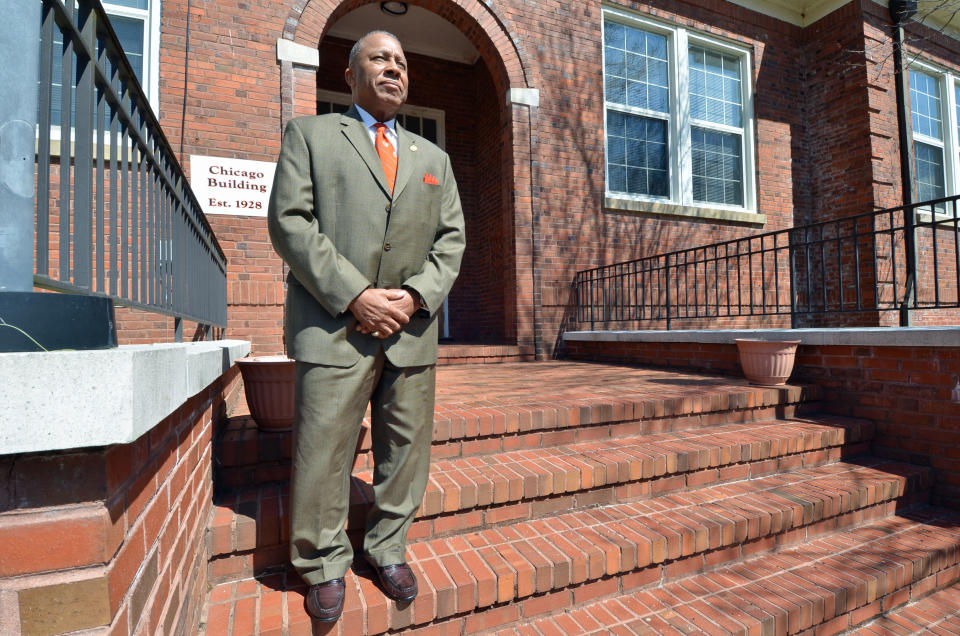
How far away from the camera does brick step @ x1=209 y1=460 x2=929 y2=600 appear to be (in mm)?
1863

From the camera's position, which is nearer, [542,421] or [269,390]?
[269,390]

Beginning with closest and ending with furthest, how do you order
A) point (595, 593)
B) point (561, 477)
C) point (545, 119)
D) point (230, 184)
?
point (595, 593) < point (561, 477) < point (230, 184) < point (545, 119)

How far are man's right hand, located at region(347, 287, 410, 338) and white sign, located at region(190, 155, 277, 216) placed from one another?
3.91 metres

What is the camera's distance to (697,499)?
2.54m

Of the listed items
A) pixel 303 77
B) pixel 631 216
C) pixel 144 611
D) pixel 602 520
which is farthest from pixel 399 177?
pixel 631 216

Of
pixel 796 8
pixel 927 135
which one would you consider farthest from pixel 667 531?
pixel 927 135

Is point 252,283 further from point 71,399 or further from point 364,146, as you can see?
point 71,399

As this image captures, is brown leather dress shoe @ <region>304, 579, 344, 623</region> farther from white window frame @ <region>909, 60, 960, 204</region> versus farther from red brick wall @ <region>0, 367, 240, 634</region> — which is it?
white window frame @ <region>909, 60, 960, 204</region>

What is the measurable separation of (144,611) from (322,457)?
1.99ft

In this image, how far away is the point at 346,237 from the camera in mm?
1538

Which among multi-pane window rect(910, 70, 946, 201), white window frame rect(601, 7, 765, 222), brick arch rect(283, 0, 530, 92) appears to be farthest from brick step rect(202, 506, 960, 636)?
multi-pane window rect(910, 70, 946, 201)

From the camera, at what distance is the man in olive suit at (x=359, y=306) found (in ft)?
4.87

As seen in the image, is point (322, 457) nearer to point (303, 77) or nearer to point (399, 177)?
point (399, 177)

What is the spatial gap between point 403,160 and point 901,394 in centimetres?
378
